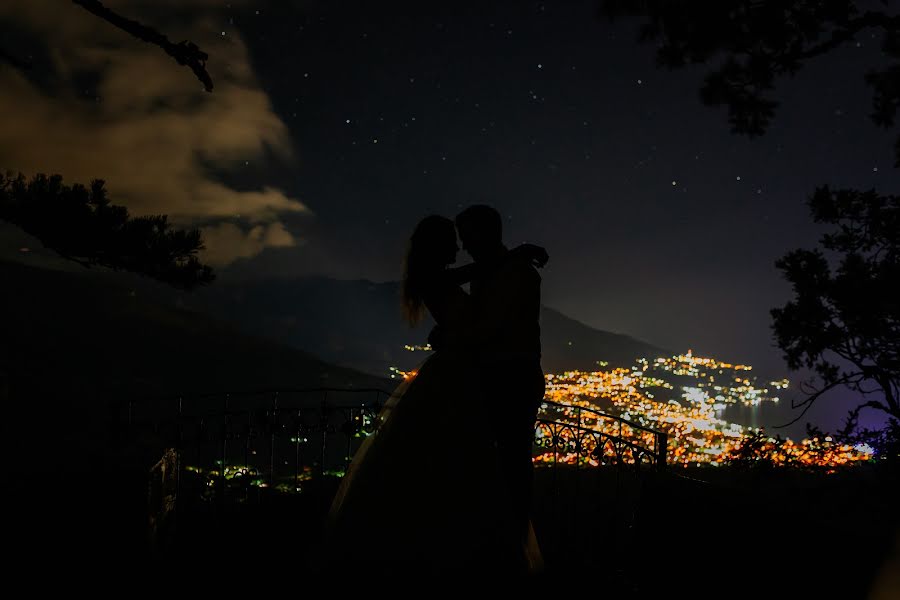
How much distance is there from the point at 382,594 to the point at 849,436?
22.5ft

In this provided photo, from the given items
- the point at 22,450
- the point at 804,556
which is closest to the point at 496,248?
the point at 804,556

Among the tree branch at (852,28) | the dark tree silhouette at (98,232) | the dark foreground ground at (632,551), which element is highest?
the tree branch at (852,28)

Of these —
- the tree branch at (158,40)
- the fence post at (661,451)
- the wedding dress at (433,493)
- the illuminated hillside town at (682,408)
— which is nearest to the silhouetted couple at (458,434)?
the wedding dress at (433,493)

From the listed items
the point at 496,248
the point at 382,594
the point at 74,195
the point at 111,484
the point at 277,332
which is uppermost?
the point at 277,332

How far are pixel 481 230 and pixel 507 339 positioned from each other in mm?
759

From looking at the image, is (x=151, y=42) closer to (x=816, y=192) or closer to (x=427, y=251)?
(x=427, y=251)

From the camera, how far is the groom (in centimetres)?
330

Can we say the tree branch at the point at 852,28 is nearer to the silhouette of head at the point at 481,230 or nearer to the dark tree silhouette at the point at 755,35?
the dark tree silhouette at the point at 755,35

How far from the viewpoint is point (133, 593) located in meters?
3.71

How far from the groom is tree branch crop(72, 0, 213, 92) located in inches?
85.8

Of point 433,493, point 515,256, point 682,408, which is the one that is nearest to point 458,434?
point 433,493

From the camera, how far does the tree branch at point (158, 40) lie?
3.53 metres

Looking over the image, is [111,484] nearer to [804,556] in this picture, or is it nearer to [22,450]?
[22,450]

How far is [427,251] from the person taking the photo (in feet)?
11.4
